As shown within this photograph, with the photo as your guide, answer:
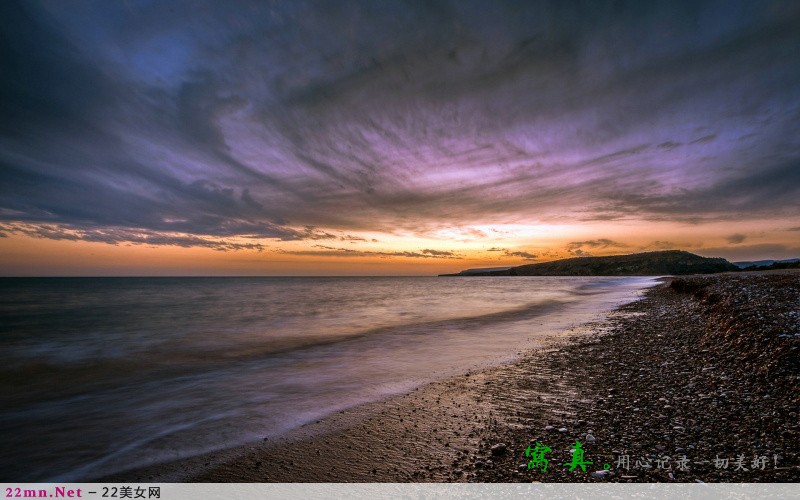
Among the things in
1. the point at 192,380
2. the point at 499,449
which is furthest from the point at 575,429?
the point at 192,380

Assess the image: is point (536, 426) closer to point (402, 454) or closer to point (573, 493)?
point (573, 493)

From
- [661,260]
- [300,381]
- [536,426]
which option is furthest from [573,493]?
[661,260]

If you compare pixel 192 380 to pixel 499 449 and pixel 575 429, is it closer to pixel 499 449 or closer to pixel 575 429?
pixel 499 449

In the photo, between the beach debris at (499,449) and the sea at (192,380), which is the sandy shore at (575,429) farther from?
the sea at (192,380)

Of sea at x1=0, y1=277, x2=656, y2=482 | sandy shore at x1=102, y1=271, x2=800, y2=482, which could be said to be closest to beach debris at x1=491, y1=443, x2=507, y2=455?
sandy shore at x1=102, y1=271, x2=800, y2=482

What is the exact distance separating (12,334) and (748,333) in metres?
41.9

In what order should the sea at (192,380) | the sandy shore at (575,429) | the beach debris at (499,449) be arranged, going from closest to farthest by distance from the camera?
the sandy shore at (575,429) < the beach debris at (499,449) < the sea at (192,380)

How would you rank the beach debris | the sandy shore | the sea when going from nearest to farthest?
the sandy shore → the beach debris → the sea

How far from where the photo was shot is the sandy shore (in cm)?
486

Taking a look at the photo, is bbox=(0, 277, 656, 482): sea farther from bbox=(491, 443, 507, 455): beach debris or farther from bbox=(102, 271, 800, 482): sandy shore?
bbox=(491, 443, 507, 455): beach debris

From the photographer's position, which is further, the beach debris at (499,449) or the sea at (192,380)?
the sea at (192,380)

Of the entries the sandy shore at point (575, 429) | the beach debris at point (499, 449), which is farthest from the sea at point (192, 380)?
the beach debris at point (499, 449)

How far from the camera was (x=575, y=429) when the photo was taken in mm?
6145

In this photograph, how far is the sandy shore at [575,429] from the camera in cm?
486
